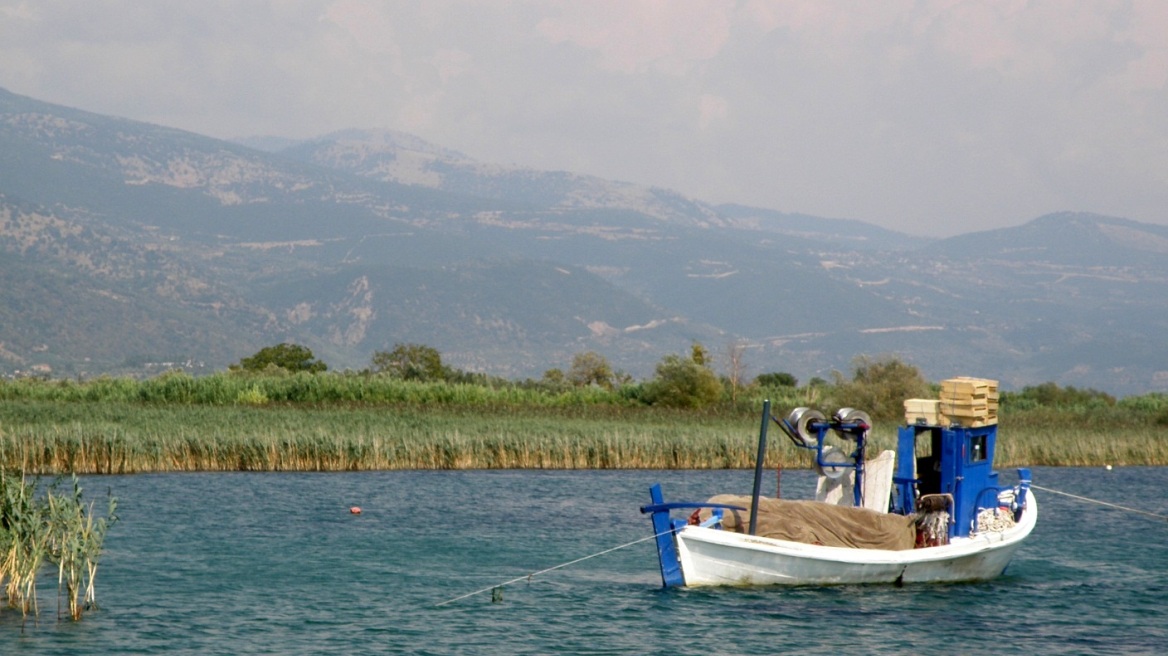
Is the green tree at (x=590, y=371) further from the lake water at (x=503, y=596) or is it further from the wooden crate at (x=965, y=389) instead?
the wooden crate at (x=965, y=389)

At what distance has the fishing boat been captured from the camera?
977 inches

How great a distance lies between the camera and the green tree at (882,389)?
67.6 meters

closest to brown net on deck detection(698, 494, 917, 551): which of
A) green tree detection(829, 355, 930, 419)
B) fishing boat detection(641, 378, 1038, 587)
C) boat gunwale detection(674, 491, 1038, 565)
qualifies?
fishing boat detection(641, 378, 1038, 587)

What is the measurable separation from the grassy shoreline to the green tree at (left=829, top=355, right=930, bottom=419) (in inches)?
244

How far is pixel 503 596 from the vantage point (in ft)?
85.6

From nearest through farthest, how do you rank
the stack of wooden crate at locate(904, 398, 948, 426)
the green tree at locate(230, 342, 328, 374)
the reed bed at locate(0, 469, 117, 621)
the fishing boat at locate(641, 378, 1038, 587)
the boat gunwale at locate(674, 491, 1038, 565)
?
the reed bed at locate(0, 469, 117, 621)
the boat gunwale at locate(674, 491, 1038, 565)
the fishing boat at locate(641, 378, 1038, 587)
the stack of wooden crate at locate(904, 398, 948, 426)
the green tree at locate(230, 342, 328, 374)

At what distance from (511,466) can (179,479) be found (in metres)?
10.4

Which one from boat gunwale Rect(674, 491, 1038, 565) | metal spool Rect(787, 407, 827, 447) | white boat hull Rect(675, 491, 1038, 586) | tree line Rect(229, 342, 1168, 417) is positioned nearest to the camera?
boat gunwale Rect(674, 491, 1038, 565)

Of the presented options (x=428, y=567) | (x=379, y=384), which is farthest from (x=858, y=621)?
(x=379, y=384)

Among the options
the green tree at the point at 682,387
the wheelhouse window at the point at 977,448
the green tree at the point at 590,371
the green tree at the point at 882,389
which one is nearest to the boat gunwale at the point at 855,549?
the wheelhouse window at the point at 977,448

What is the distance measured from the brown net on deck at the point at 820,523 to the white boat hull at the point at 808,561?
312 millimetres

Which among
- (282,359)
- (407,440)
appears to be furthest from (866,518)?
(282,359)

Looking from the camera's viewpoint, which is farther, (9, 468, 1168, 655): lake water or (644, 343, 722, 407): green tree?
(644, 343, 722, 407): green tree

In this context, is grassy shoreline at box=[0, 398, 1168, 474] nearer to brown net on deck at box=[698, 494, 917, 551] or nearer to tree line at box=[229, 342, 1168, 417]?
tree line at box=[229, 342, 1168, 417]
